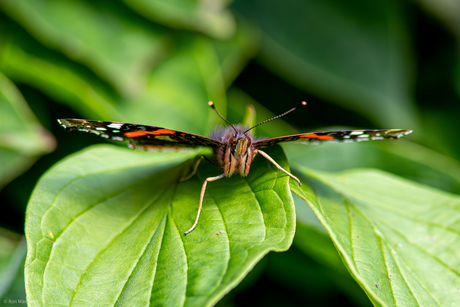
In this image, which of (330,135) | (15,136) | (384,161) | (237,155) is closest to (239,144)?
(237,155)

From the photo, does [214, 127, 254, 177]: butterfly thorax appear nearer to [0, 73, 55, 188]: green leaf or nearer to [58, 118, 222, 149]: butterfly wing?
[58, 118, 222, 149]: butterfly wing

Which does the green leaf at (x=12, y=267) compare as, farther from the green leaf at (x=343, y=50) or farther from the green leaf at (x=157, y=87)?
the green leaf at (x=343, y=50)

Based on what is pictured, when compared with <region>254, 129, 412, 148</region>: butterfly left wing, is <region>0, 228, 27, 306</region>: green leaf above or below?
below

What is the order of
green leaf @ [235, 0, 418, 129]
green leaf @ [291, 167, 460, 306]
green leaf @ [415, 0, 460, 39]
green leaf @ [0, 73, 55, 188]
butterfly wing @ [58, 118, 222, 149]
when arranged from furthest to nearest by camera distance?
1. green leaf @ [415, 0, 460, 39]
2. green leaf @ [235, 0, 418, 129]
3. green leaf @ [0, 73, 55, 188]
4. butterfly wing @ [58, 118, 222, 149]
5. green leaf @ [291, 167, 460, 306]

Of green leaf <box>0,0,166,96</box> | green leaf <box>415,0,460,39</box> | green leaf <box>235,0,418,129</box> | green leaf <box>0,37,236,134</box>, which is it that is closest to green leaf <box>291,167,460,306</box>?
green leaf <box>0,37,236,134</box>

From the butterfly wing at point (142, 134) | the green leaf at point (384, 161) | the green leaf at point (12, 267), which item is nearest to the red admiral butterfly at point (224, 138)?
the butterfly wing at point (142, 134)

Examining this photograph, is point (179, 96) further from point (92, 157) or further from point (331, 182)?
point (331, 182)

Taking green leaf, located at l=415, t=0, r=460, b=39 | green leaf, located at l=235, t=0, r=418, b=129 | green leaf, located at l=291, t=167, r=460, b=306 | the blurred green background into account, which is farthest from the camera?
green leaf, located at l=415, t=0, r=460, b=39

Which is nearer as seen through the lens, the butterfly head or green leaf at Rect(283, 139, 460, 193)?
the butterfly head

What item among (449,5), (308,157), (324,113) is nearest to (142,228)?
(308,157)
